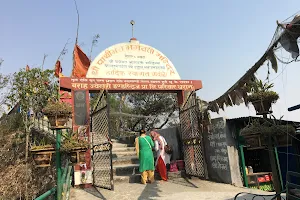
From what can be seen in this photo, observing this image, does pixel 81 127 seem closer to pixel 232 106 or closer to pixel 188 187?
pixel 188 187

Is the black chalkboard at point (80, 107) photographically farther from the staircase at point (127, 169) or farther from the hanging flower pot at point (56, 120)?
the hanging flower pot at point (56, 120)

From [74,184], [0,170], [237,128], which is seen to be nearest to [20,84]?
[0,170]

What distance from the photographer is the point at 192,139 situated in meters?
8.51

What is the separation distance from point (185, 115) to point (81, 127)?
334 cm

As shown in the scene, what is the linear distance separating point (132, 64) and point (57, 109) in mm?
5143

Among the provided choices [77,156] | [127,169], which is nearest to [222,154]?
[127,169]

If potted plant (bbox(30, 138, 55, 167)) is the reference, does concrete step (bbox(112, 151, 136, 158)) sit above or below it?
below

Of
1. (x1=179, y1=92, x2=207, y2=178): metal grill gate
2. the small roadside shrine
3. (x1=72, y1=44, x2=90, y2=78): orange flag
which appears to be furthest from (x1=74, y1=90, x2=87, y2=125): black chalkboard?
(x1=72, y1=44, x2=90, y2=78): orange flag

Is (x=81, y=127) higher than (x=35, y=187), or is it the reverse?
(x=81, y=127)

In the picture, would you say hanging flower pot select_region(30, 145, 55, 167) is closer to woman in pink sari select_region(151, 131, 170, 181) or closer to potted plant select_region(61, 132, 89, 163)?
potted plant select_region(61, 132, 89, 163)

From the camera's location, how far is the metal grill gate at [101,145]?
7.38 metres

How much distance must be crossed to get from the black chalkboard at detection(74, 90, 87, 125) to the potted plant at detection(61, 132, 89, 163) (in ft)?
11.9

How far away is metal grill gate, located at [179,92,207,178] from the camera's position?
8250mm

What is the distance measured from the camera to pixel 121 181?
817 centimetres
